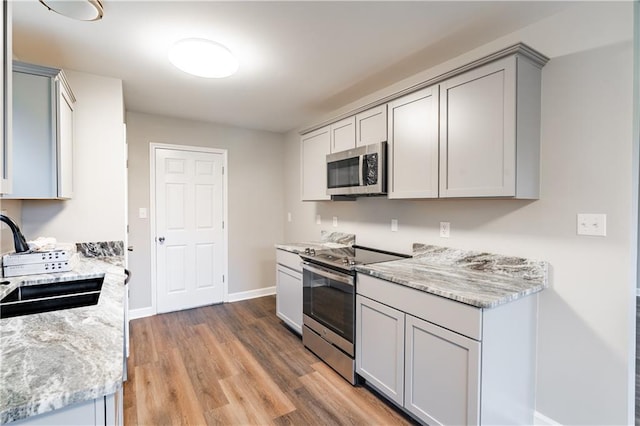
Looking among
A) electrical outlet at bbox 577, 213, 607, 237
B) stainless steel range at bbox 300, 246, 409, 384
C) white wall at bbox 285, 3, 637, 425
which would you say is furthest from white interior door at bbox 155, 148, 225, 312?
electrical outlet at bbox 577, 213, 607, 237

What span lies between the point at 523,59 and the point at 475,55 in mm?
522

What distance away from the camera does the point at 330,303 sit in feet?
8.49

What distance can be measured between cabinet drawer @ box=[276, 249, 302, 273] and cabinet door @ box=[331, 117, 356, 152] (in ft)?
3.72

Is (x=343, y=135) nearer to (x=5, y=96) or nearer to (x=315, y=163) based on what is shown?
(x=315, y=163)

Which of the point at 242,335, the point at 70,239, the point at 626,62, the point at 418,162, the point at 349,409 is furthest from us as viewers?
the point at 242,335

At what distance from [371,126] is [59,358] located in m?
2.40

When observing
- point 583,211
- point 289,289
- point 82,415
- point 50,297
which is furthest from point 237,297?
point 583,211

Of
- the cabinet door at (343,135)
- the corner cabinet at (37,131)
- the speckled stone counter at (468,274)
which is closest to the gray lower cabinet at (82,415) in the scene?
the speckled stone counter at (468,274)

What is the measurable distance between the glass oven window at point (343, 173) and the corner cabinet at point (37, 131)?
2.05 meters

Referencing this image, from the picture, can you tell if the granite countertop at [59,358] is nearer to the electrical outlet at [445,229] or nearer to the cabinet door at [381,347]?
the cabinet door at [381,347]

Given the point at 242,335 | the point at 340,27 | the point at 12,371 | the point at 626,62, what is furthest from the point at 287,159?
the point at 12,371

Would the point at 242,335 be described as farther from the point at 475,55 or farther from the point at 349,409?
the point at 475,55

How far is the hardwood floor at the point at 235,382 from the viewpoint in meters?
2.00

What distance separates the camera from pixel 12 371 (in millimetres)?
857
